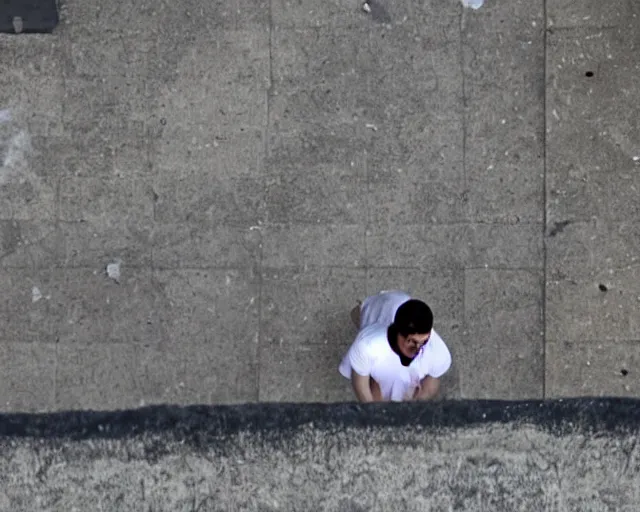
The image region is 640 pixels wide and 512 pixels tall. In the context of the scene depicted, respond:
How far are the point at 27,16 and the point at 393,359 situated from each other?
3188 mm

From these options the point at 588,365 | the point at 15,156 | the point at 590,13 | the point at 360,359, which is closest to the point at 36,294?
the point at 15,156

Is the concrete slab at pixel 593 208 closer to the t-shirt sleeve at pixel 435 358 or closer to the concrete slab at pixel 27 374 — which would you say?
the t-shirt sleeve at pixel 435 358

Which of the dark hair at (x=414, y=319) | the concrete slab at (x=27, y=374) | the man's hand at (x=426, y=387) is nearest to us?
the dark hair at (x=414, y=319)

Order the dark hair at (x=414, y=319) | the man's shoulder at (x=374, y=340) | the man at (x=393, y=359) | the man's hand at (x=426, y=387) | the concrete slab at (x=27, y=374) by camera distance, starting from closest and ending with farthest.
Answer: the dark hair at (x=414, y=319) → the man at (x=393, y=359) → the man's shoulder at (x=374, y=340) → the man's hand at (x=426, y=387) → the concrete slab at (x=27, y=374)

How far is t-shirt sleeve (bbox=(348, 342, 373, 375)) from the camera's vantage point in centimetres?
514

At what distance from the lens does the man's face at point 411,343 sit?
16.0 ft

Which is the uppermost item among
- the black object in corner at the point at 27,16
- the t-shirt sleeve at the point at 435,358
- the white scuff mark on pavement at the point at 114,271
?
the black object in corner at the point at 27,16

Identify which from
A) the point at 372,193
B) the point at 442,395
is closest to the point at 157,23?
the point at 372,193

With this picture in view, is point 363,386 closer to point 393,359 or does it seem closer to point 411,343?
point 393,359

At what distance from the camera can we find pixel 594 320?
630 cm

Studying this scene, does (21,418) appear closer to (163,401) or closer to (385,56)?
(163,401)

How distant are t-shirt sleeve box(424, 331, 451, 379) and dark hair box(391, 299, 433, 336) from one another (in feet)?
1.16

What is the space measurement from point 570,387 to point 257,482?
355 centimetres

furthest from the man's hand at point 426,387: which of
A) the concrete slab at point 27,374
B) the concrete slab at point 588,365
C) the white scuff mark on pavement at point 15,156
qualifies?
the white scuff mark on pavement at point 15,156
